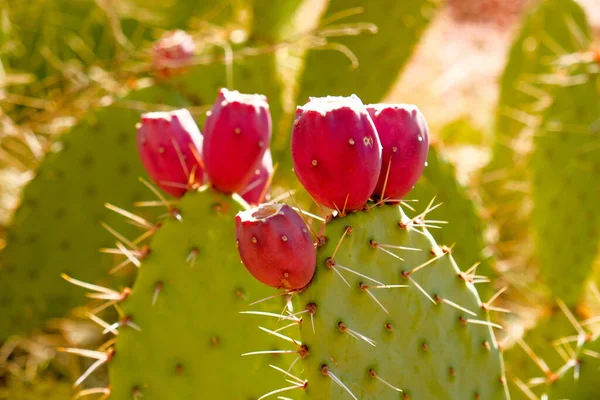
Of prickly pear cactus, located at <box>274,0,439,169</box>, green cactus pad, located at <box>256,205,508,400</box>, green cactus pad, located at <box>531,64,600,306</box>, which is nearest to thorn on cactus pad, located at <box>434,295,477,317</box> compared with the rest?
green cactus pad, located at <box>256,205,508,400</box>

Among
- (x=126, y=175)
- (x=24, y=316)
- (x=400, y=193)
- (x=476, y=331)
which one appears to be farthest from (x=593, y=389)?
(x=24, y=316)

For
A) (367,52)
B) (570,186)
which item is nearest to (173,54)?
(367,52)

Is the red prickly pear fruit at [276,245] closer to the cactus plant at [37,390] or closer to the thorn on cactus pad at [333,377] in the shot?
the thorn on cactus pad at [333,377]

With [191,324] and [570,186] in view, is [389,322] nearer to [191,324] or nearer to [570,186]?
[191,324]

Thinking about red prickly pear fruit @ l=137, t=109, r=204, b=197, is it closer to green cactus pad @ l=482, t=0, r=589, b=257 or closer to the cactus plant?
the cactus plant

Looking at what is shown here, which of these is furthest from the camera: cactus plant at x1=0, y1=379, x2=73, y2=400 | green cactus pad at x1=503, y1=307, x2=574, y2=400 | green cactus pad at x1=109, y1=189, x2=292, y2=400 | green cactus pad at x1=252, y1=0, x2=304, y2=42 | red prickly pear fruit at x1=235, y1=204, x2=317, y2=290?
green cactus pad at x1=252, y1=0, x2=304, y2=42

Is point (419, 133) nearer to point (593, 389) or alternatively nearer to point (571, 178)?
point (593, 389)
